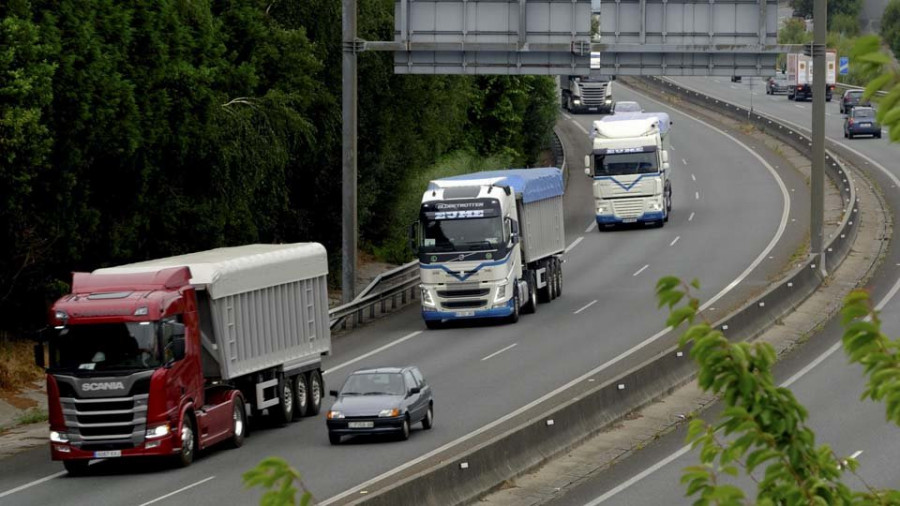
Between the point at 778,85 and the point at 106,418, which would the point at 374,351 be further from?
the point at 778,85

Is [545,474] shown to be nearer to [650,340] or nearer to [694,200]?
[650,340]

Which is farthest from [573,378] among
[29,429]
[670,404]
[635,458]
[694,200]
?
[694,200]

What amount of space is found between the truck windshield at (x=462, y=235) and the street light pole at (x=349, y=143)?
3024mm

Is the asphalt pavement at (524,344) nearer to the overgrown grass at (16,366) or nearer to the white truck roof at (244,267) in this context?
the white truck roof at (244,267)

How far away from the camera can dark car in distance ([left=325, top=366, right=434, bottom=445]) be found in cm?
2641

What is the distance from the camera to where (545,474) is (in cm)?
2408

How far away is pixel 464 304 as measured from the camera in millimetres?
40375

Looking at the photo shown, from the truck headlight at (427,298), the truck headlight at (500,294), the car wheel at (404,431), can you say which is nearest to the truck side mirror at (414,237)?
the truck headlight at (427,298)

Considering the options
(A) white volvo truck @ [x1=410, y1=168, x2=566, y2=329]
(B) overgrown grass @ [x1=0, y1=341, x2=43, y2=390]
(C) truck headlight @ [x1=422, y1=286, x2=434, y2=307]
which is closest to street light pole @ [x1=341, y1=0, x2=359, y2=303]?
(A) white volvo truck @ [x1=410, y1=168, x2=566, y2=329]

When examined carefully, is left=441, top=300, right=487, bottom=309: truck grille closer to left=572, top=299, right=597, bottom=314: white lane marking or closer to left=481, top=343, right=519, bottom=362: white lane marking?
left=481, top=343, right=519, bottom=362: white lane marking

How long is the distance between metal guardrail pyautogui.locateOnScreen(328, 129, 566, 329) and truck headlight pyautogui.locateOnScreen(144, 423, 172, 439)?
14425mm

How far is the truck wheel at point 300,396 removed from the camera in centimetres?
2967

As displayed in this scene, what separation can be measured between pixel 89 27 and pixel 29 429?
9055 mm

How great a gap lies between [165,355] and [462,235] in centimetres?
1591
